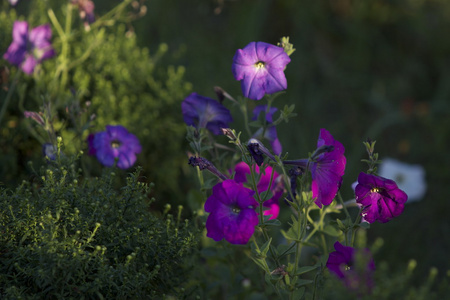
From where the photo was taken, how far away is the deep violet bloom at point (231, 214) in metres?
1.12

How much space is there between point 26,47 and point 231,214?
1.19m

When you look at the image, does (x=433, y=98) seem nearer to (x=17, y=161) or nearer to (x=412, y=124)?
(x=412, y=124)

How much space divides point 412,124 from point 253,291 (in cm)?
184

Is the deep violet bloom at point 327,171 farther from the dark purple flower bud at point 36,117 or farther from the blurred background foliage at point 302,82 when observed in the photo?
the blurred background foliage at point 302,82

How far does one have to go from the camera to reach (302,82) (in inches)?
128

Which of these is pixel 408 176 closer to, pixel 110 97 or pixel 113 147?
pixel 110 97

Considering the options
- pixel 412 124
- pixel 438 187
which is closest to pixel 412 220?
pixel 438 187

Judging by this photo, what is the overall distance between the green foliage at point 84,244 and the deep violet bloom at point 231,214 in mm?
81

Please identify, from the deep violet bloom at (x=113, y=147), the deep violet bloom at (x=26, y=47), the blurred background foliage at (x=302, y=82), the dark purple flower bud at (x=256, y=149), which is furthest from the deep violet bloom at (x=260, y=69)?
the deep violet bloom at (x=26, y=47)

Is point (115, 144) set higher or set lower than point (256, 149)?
lower

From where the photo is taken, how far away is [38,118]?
1433 mm

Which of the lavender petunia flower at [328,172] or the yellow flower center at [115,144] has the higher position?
the lavender petunia flower at [328,172]

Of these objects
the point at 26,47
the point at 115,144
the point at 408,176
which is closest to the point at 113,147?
the point at 115,144

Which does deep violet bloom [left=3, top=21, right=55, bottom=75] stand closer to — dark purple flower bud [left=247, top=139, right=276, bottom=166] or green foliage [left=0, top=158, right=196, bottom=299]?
green foliage [left=0, top=158, right=196, bottom=299]
